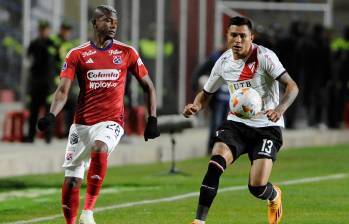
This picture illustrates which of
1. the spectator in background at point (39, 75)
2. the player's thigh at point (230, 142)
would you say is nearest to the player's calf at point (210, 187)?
the player's thigh at point (230, 142)

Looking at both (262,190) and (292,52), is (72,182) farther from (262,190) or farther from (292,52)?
(292,52)

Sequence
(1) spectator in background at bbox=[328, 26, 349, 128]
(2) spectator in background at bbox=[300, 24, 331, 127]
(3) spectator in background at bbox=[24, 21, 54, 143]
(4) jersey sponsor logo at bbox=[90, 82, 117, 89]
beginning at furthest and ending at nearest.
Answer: (1) spectator in background at bbox=[328, 26, 349, 128]
(2) spectator in background at bbox=[300, 24, 331, 127]
(3) spectator in background at bbox=[24, 21, 54, 143]
(4) jersey sponsor logo at bbox=[90, 82, 117, 89]

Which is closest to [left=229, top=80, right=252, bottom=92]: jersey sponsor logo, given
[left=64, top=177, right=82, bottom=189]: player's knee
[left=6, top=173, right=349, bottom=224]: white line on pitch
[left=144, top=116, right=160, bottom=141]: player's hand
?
[left=144, top=116, right=160, bottom=141]: player's hand

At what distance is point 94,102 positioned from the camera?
1297 cm

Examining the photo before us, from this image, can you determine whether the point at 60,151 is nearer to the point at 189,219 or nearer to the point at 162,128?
the point at 162,128

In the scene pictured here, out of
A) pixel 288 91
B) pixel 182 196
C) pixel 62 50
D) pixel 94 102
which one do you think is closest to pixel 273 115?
pixel 288 91

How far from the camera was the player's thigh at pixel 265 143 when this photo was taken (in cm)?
1329

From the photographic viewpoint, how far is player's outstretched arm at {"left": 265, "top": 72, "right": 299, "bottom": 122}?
1277 centimetres

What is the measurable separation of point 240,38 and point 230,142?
0.93 metres

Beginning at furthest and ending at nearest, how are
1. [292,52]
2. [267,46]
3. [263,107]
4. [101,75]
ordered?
[292,52], [267,46], [263,107], [101,75]

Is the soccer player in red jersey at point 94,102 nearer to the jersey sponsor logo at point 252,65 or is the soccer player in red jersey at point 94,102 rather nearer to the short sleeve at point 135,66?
the short sleeve at point 135,66

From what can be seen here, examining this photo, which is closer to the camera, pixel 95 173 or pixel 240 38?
pixel 95 173

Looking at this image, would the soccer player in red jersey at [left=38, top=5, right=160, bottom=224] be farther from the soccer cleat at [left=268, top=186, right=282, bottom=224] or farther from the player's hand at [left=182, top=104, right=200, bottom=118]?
the soccer cleat at [left=268, top=186, right=282, bottom=224]

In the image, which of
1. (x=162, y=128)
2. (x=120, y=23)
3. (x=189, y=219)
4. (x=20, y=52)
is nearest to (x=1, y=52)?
(x=20, y=52)
